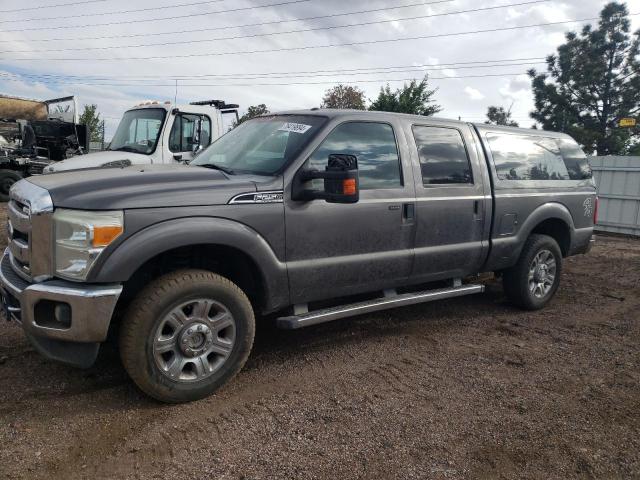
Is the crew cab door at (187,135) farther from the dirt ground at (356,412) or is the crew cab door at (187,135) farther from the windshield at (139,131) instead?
the dirt ground at (356,412)

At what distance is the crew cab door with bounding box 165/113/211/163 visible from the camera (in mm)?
8125

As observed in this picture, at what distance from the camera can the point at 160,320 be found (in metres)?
3.03

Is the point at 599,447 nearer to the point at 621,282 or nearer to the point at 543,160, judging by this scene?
the point at 543,160

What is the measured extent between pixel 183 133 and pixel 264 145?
4.79m

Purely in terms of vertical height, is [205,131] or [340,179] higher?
[205,131]

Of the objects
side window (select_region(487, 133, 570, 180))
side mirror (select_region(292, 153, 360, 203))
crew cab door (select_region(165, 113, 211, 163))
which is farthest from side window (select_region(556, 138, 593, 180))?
crew cab door (select_region(165, 113, 211, 163))

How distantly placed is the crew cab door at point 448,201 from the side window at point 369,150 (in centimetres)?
23

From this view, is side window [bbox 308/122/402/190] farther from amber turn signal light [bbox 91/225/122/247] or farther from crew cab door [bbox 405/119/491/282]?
amber turn signal light [bbox 91/225/122/247]

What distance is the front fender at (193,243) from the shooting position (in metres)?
2.86

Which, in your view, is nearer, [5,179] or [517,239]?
[517,239]

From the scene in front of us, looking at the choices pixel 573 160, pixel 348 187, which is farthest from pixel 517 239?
pixel 348 187

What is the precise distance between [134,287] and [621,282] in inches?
253

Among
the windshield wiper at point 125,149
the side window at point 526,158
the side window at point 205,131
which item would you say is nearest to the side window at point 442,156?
the side window at point 526,158

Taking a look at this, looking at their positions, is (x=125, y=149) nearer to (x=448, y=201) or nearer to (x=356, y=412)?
(x=448, y=201)
